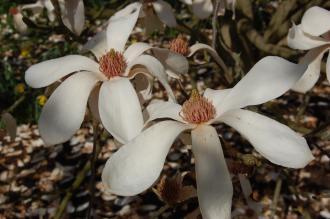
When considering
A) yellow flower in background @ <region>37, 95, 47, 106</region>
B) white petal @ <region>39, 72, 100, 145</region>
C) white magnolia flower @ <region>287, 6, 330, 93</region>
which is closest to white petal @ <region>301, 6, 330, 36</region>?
white magnolia flower @ <region>287, 6, 330, 93</region>

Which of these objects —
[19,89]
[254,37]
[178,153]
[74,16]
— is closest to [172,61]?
[74,16]

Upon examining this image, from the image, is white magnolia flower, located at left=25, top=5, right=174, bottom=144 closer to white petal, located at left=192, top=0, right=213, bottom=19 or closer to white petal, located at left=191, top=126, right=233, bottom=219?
white petal, located at left=191, top=126, right=233, bottom=219

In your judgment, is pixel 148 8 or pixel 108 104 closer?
pixel 108 104

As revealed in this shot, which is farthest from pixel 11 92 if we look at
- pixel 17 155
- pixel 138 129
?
pixel 138 129

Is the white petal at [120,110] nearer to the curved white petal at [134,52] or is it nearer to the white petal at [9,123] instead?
the curved white petal at [134,52]

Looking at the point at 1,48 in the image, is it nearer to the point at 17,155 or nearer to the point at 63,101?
the point at 17,155

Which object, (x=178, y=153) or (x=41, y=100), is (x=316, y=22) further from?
(x=41, y=100)

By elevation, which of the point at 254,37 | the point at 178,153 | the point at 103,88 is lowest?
the point at 178,153
